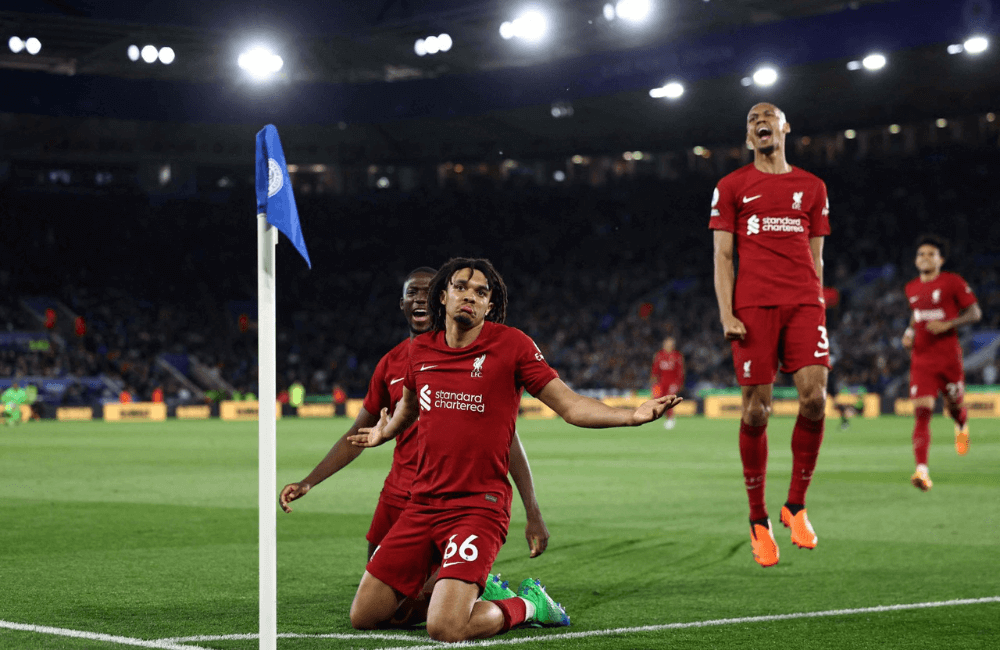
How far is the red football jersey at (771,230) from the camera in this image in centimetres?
782

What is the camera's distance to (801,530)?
771cm

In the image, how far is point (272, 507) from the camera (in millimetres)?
4617

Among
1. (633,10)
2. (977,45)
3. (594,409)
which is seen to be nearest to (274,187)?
(594,409)

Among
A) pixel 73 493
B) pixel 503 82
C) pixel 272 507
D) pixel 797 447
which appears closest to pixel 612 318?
pixel 503 82

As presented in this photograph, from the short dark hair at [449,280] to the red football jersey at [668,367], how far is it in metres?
23.8

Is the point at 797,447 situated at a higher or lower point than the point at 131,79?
lower

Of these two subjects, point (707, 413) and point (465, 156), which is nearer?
point (707, 413)

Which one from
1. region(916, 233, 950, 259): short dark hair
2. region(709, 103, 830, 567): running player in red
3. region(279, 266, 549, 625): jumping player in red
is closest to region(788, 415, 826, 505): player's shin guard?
region(709, 103, 830, 567): running player in red

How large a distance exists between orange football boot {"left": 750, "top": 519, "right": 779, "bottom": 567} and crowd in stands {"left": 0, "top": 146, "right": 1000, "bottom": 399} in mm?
33310

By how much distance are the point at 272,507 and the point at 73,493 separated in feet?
34.0

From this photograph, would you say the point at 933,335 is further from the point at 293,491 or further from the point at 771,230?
the point at 293,491

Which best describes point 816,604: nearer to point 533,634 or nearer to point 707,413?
point 533,634

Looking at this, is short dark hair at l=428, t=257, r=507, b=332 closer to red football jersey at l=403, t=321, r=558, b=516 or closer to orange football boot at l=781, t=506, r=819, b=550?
red football jersey at l=403, t=321, r=558, b=516

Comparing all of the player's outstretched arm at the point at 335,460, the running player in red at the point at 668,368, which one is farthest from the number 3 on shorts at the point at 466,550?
the running player in red at the point at 668,368
